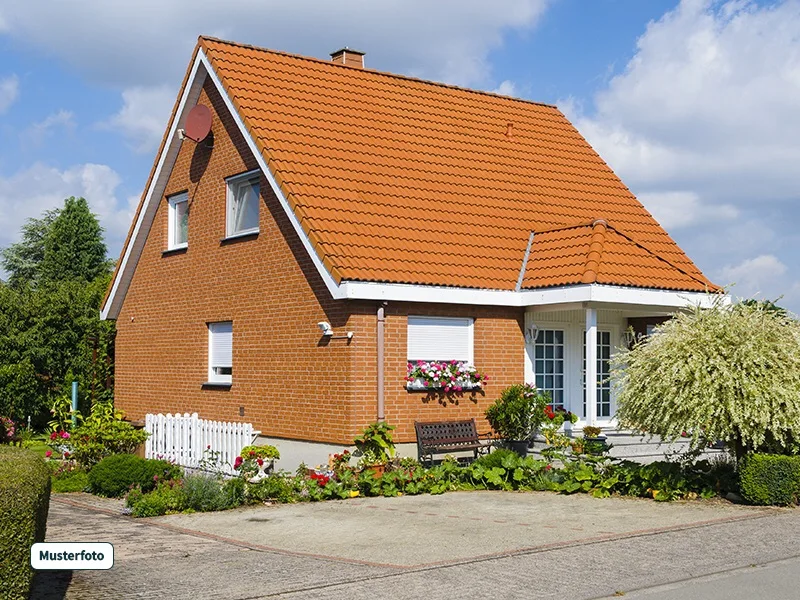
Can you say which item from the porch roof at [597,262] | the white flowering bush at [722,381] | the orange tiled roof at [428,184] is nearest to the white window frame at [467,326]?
the orange tiled roof at [428,184]

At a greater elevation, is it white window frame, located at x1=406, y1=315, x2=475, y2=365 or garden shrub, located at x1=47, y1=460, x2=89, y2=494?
white window frame, located at x1=406, y1=315, x2=475, y2=365

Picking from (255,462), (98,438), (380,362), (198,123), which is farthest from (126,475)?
(198,123)

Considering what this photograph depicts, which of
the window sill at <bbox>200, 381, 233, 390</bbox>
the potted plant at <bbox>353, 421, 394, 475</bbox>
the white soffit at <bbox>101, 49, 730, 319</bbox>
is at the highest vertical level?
the white soffit at <bbox>101, 49, 730, 319</bbox>

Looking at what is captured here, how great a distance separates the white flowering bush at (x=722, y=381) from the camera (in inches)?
516

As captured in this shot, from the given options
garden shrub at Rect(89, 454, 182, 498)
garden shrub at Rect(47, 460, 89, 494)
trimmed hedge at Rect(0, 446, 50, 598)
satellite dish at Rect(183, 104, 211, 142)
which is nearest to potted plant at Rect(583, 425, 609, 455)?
garden shrub at Rect(89, 454, 182, 498)

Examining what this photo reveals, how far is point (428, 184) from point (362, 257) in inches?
136

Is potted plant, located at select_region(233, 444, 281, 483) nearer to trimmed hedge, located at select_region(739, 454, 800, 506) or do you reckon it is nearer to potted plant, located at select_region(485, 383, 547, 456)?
potted plant, located at select_region(485, 383, 547, 456)

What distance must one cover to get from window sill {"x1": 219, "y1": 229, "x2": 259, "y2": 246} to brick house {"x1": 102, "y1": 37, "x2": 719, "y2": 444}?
8 centimetres

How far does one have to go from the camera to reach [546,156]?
22.8 meters

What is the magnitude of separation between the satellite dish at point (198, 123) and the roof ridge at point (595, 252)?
815 centimetres

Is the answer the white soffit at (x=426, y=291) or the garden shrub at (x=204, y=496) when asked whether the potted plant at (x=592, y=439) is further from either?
the garden shrub at (x=204, y=496)

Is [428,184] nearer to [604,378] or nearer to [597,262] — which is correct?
[597,262]

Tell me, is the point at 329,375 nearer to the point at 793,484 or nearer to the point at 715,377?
the point at 715,377

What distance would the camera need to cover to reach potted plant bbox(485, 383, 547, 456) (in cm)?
1741
